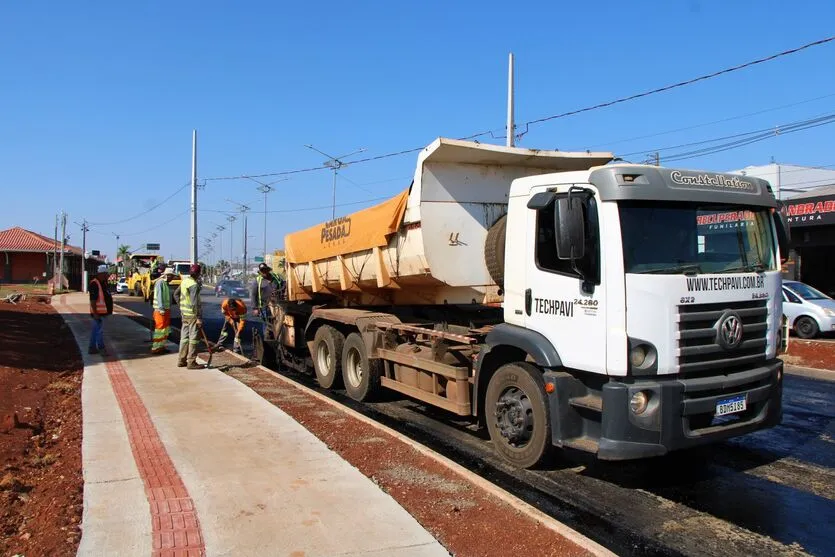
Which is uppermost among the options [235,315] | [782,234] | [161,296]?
[782,234]

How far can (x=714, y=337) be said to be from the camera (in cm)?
492

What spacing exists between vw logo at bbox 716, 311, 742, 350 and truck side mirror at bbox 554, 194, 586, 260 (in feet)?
4.05

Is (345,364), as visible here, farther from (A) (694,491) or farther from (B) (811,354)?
(B) (811,354)

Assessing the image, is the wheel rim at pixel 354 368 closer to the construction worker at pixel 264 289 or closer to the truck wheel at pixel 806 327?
the construction worker at pixel 264 289

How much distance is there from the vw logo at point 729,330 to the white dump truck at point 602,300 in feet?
0.04

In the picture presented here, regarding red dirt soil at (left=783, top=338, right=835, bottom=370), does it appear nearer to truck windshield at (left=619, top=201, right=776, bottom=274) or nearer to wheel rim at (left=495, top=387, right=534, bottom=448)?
truck windshield at (left=619, top=201, right=776, bottom=274)

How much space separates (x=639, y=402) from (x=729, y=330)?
0.98 meters

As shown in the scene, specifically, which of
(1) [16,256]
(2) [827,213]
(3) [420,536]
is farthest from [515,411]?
(1) [16,256]

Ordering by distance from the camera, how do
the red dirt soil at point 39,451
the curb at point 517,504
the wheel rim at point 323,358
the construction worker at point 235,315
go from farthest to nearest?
1. the construction worker at point 235,315
2. the wheel rim at point 323,358
3. the red dirt soil at point 39,451
4. the curb at point 517,504

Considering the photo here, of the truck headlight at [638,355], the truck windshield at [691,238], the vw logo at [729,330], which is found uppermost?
the truck windshield at [691,238]

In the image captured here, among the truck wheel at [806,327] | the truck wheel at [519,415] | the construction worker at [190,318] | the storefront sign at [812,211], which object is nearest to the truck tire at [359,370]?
the truck wheel at [519,415]

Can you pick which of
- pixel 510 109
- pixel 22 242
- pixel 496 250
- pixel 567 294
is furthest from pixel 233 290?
pixel 22 242

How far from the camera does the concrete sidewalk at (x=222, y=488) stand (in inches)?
155

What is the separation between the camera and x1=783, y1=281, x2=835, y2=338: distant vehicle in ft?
51.6
